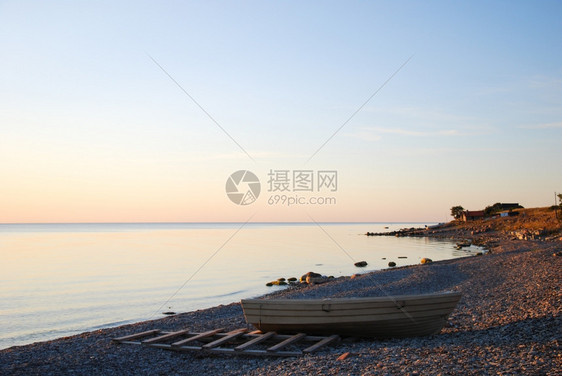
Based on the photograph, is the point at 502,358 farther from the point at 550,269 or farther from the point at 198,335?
the point at 550,269

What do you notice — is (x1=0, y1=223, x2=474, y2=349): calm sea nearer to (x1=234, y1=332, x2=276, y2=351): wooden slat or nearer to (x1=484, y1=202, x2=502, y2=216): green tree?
(x1=234, y1=332, x2=276, y2=351): wooden slat

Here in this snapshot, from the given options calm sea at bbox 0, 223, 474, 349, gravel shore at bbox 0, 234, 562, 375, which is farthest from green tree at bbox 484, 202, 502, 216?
gravel shore at bbox 0, 234, 562, 375

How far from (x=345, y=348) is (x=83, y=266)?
123ft

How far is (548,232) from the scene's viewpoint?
5844 centimetres

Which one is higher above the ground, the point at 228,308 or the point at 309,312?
the point at 309,312

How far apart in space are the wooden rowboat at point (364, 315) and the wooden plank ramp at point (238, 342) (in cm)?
36

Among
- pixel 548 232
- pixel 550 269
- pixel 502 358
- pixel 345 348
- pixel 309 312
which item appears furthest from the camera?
pixel 548 232

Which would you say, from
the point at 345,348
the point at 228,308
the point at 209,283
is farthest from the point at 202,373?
the point at 209,283

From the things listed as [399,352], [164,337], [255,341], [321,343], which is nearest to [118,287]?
[164,337]

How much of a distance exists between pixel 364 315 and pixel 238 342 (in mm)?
3648

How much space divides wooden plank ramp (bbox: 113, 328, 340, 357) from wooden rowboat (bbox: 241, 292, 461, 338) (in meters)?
0.36

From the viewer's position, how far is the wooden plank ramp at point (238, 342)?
37.2ft

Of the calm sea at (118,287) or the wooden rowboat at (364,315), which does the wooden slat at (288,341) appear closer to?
the wooden rowboat at (364,315)

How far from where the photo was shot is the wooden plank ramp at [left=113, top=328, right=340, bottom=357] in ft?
37.2
